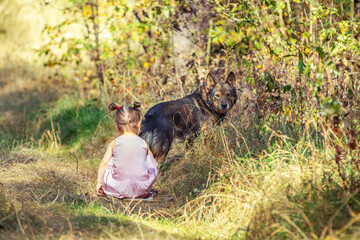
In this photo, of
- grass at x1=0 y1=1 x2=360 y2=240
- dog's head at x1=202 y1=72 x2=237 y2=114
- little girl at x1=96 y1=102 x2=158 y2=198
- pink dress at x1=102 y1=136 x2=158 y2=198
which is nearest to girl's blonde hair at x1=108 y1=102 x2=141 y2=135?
little girl at x1=96 y1=102 x2=158 y2=198

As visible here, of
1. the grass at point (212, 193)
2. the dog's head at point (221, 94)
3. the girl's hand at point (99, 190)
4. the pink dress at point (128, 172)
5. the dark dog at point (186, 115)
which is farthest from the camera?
the dog's head at point (221, 94)

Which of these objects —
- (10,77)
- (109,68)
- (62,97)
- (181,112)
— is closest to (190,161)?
(181,112)

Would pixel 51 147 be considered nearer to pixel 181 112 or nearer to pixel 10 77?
pixel 181 112

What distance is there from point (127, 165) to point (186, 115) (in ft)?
4.88

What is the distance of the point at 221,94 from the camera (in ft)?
21.7

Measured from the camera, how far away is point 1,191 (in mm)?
4832

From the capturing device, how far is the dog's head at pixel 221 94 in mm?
6594

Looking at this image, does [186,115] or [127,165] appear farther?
[186,115]

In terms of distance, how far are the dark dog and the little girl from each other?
0.55m

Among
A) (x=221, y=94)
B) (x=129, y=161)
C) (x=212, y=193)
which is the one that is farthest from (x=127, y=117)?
(x=221, y=94)

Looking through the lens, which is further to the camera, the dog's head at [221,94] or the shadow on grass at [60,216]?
the dog's head at [221,94]

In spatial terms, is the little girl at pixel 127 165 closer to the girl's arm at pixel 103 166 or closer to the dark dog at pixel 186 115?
the girl's arm at pixel 103 166

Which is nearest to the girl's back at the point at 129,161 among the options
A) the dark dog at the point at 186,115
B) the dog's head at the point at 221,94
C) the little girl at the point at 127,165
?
the little girl at the point at 127,165

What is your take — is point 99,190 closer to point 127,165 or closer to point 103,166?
point 103,166
